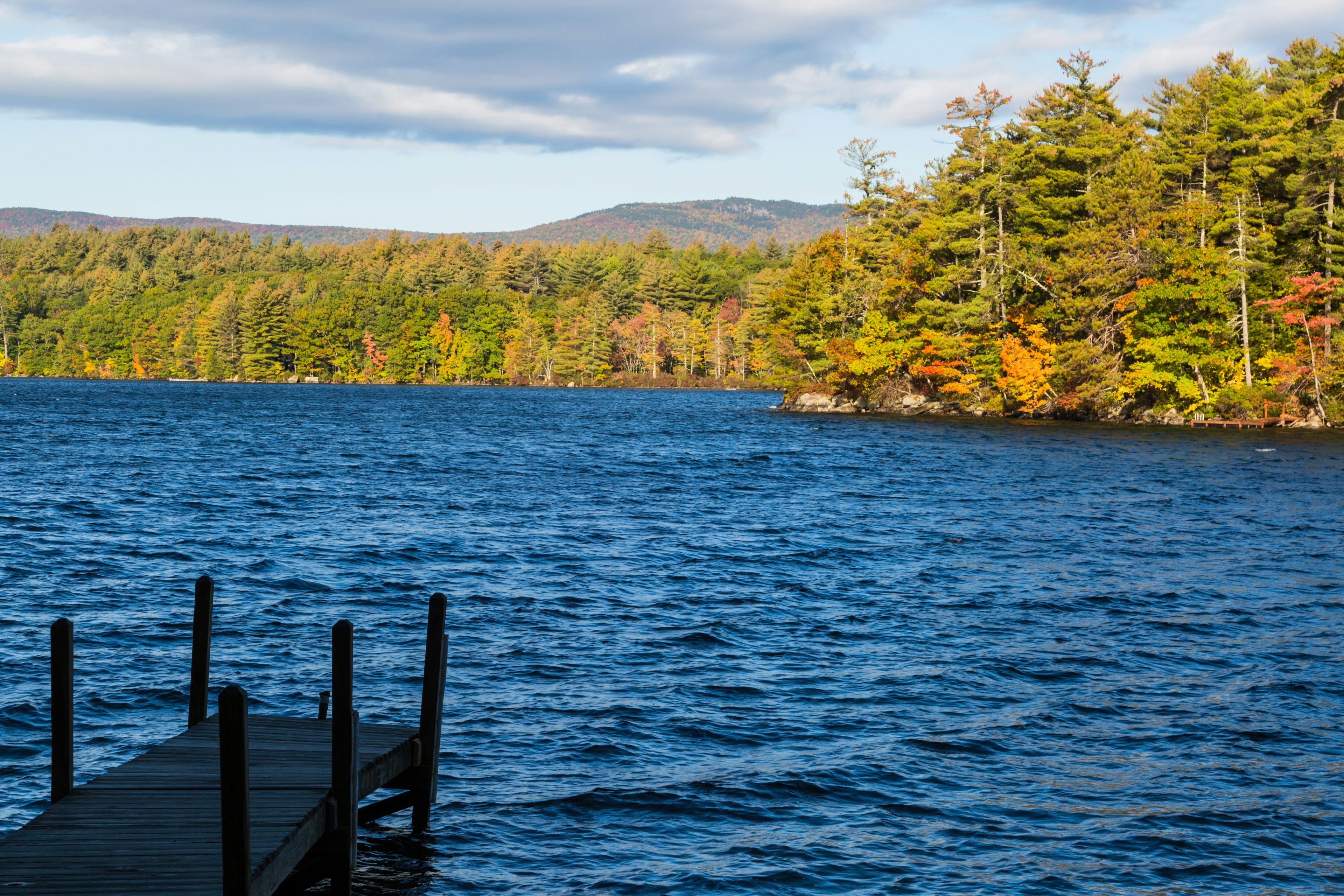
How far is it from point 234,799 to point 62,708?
11.4 ft

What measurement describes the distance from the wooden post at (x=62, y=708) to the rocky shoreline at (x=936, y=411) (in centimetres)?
6750

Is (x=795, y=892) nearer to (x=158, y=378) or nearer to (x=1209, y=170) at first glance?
(x=1209, y=170)

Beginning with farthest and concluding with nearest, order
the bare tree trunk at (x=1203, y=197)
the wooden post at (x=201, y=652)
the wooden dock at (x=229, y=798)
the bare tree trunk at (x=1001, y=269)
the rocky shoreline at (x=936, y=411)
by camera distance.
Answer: the bare tree trunk at (x=1001, y=269), the rocky shoreline at (x=936, y=411), the bare tree trunk at (x=1203, y=197), the wooden post at (x=201, y=652), the wooden dock at (x=229, y=798)

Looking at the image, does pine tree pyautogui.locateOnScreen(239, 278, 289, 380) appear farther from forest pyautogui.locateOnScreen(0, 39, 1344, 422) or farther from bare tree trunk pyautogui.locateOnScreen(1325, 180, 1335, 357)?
bare tree trunk pyautogui.locateOnScreen(1325, 180, 1335, 357)

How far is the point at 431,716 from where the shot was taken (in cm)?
1169

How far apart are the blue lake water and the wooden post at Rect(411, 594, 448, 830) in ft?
1.28

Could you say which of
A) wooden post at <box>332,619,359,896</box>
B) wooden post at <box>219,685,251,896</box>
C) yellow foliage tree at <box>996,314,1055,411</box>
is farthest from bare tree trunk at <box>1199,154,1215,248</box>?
wooden post at <box>219,685,251,896</box>

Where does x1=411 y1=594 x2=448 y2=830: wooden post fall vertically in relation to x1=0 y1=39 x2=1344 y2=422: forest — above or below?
below

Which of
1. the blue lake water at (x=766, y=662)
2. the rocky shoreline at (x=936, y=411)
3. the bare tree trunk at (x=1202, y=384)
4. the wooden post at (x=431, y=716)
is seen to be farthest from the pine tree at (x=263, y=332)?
the wooden post at (x=431, y=716)

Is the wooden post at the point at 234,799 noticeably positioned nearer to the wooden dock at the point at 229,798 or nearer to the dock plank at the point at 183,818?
the wooden dock at the point at 229,798

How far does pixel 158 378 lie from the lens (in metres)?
195

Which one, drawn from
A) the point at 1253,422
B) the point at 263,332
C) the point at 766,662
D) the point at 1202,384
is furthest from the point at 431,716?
the point at 263,332

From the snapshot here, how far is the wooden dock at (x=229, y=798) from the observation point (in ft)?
25.5

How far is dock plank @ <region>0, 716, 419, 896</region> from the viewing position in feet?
26.1
